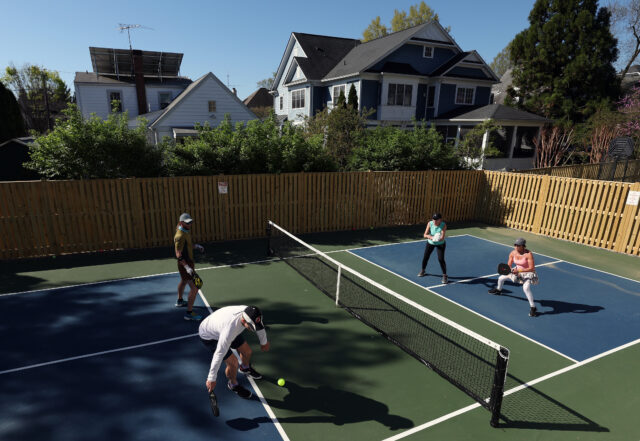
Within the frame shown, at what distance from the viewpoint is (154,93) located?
34875mm

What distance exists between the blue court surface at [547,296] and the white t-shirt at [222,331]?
571 cm

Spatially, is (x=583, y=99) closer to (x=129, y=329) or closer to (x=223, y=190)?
(x=223, y=190)

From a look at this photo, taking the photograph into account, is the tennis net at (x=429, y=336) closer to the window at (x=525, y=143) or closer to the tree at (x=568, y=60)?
the window at (x=525, y=143)

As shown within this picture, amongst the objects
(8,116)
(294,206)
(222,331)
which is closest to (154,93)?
(8,116)

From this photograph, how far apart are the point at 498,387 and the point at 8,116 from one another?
1254 inches

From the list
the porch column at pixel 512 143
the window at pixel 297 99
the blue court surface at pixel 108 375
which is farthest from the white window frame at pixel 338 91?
the blue court surface at pixel 108 375

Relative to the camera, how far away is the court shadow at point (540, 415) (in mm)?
5164

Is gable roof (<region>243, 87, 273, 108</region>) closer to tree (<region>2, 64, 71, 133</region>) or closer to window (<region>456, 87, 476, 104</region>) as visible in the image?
tree (<region>2, 64, 71, 133</region>)

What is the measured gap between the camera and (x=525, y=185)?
15758 millimetres

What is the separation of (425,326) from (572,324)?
10.4 feet

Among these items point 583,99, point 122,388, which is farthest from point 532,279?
point 583,99

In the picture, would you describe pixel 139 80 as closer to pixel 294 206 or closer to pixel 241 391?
pixel 294 206

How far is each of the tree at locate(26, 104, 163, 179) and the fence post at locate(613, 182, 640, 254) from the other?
1663 centimetres

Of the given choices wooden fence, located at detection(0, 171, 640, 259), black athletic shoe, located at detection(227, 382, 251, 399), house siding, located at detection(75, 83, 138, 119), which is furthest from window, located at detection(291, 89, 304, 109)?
black athletic shoe, located at detection(227, 382, 251, 399)
